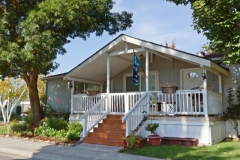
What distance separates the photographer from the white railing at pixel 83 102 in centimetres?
1195

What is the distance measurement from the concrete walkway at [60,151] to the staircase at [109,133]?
1.02ft

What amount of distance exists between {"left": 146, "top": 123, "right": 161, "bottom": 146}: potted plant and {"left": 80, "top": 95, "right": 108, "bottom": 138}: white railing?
2.63 meters

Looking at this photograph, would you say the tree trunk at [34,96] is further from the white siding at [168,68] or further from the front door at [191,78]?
the front door at [191,78]

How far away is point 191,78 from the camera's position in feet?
39.8

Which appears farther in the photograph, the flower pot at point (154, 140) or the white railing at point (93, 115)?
the white railing at point (93, 115)

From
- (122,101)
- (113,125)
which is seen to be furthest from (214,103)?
(113,125)

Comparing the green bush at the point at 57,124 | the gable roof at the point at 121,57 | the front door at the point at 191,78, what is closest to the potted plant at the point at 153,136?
the gable roof at the point at 121,57

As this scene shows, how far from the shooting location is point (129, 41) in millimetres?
10672

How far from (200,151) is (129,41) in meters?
5.52

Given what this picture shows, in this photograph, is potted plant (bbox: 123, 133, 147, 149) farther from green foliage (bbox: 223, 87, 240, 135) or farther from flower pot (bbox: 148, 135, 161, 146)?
green foliage (bbox: 223, 87, 240, 135)

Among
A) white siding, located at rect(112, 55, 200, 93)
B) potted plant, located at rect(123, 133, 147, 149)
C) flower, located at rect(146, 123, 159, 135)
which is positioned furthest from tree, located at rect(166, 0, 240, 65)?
potted plant, located at rect(123, 133, 147, 149)

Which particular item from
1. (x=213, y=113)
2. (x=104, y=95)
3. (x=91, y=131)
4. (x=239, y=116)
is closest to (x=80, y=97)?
(x=104, y=95)

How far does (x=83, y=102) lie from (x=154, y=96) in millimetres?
4047

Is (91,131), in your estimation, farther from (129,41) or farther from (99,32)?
(99,32)
